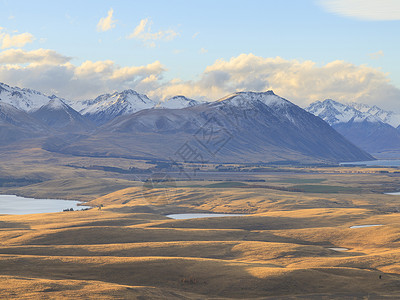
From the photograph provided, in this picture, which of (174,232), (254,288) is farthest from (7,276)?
(174,232)

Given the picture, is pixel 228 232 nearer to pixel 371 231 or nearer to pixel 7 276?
pixel 371 231

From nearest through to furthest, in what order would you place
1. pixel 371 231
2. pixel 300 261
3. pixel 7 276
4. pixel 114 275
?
pixel 7 276, pixel 114 275, pixel 300 261, pixel 371 231

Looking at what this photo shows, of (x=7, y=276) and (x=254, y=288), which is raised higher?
(x=7, y=276)

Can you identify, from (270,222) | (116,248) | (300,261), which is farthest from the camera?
(270,222)

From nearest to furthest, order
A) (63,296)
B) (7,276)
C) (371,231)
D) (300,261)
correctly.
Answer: (63,296) < (7,276) < (300,261) < (371,231)

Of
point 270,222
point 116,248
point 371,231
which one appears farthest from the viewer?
point 270,222

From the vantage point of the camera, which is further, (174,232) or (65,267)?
(174,232)

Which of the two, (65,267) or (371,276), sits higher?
(65,267)

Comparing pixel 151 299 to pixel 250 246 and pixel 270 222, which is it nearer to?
pixel 250 246

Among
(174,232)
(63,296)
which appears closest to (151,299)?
(63,296)
